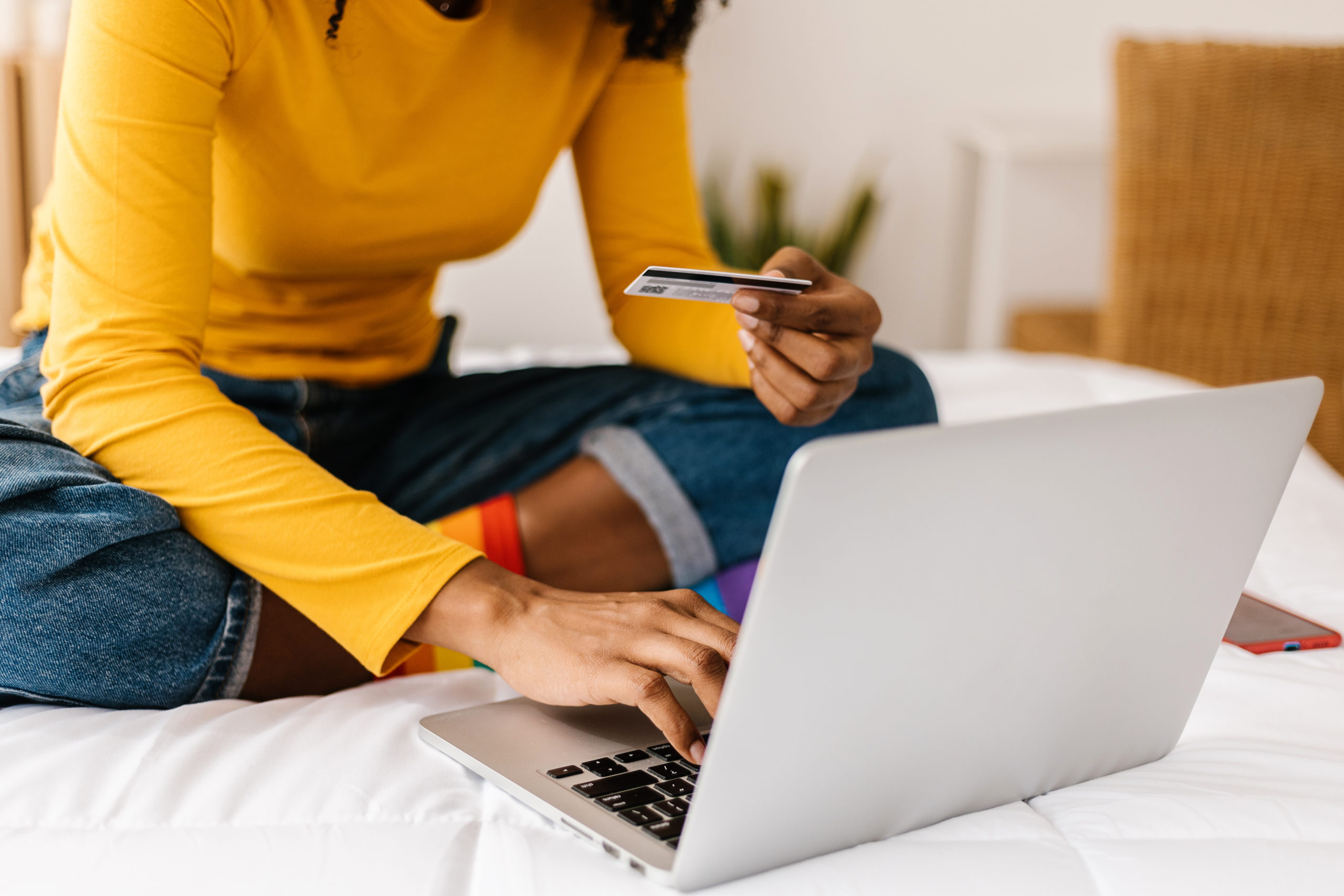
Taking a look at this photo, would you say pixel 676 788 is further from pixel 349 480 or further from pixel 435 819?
pixel 349 480

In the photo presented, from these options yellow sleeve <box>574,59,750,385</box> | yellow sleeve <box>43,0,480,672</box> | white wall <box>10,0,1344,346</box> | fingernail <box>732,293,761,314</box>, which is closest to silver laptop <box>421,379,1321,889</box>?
yellow sleeve <box>43,0,480,672</box>

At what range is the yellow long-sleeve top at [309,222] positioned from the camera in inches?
25.6

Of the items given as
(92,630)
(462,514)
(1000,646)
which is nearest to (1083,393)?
(462,514)

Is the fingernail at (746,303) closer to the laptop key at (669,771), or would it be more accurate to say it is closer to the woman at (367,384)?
the woman at (367,384)

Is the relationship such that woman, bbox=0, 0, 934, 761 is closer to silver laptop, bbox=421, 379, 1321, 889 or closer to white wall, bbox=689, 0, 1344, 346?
silver laptop, bbox=421, 379, 1321, 889

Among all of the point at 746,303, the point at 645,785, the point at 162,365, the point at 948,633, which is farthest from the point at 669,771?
the point at 162,365

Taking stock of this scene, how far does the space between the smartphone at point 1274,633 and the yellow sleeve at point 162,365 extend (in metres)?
0.52

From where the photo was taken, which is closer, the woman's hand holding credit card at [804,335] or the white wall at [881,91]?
the woman's hand holding credit card at [804,335]

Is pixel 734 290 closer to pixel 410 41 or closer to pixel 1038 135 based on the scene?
pixel 410 41

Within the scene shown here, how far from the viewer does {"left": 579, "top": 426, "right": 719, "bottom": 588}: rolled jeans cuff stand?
0.87 metres

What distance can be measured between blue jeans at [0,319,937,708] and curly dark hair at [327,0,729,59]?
0.28 m

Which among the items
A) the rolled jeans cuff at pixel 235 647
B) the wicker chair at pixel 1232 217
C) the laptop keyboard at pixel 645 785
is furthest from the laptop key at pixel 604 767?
the wicker chair at pixel 1232 217

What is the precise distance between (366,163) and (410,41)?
0.31 feet

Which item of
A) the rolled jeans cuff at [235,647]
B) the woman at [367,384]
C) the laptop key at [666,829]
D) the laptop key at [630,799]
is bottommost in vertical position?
the rolled jeans cuff at [235,647]
